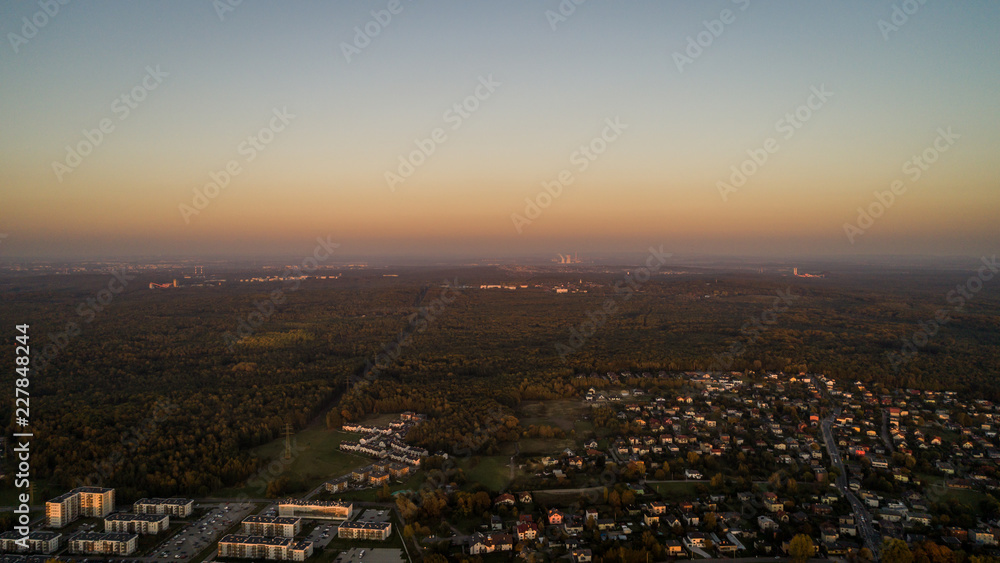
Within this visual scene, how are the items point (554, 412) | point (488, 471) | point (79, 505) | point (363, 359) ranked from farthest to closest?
1. point (363, 359)
2. point (554, 412)
3. point (488, 471)
4. point (79, 505)

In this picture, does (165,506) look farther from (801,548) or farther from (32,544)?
(801,548)

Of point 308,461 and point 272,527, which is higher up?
point 272,527

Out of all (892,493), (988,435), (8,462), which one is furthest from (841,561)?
(8,462)

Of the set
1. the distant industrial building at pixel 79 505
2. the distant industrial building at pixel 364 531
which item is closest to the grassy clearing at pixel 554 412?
the distant industrial building at pixel 364 531

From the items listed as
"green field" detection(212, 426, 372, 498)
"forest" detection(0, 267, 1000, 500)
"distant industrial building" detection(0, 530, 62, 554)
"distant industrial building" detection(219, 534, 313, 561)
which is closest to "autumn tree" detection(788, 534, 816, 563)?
"forest" detection(0, 267, 1000, 500)

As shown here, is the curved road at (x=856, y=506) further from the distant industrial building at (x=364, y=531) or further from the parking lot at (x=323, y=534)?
the parking lot at (x=323, y=534)

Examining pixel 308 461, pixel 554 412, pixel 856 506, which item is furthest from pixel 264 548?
pixel 856 506
